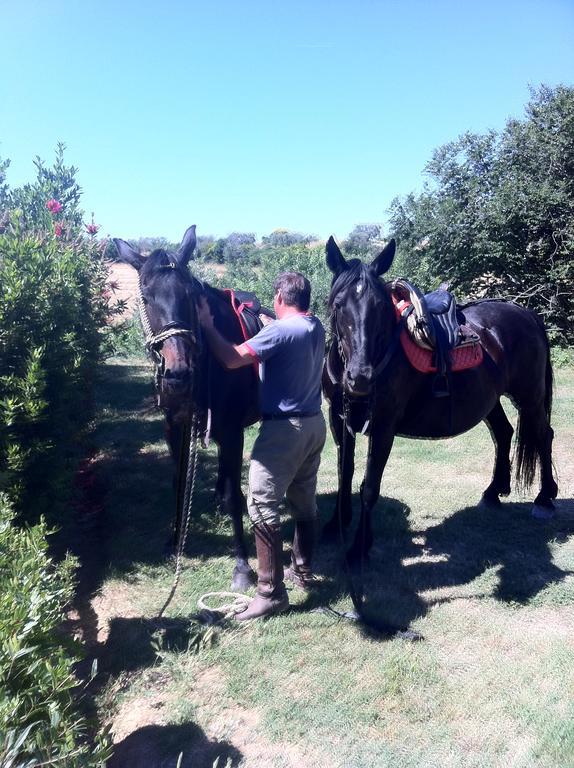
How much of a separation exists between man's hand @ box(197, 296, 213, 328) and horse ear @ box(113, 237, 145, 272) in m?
0.43

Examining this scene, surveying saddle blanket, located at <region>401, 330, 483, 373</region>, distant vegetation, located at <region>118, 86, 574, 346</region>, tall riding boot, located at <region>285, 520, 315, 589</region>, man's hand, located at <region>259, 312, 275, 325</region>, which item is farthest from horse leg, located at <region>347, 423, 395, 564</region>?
distant vegetation, located at <region>118, 86, 574, 346</region>

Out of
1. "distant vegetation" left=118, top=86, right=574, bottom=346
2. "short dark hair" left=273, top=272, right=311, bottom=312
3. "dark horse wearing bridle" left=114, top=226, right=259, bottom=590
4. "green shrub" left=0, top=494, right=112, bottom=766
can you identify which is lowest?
"green shrub" left=0, top=494, right=112, bottom=766

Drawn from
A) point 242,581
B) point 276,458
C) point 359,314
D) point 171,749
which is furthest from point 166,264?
point 171,749

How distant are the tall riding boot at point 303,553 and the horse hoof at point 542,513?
2.39 metres

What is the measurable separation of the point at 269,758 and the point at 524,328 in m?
4.17

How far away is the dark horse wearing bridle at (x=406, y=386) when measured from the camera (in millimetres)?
3477

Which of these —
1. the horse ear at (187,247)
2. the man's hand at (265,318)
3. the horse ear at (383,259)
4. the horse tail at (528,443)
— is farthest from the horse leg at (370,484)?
the horse tail at (528,443)

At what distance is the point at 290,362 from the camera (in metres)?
3.17

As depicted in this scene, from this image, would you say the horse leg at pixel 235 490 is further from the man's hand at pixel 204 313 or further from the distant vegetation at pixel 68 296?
the distant vegetation at pixel 68 296

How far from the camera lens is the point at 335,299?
140 inches

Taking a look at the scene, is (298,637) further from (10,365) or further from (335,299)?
(10,365)

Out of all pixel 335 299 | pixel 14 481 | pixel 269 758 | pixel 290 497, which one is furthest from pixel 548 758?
pixel 14 481

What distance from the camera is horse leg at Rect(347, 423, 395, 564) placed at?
399cm

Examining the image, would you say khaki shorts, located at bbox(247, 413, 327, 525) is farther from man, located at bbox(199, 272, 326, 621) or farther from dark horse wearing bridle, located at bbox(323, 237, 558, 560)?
dark horse wearing bridle, located at bbox(323, 237, 558, 560)
